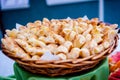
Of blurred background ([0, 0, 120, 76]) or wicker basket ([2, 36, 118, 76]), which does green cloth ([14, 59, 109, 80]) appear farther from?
blurred background ([0, 0, 120, 76])

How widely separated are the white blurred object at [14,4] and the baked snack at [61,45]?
2113 mm

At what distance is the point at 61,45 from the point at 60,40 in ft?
0.10

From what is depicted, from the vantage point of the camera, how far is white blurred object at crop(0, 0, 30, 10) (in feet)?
9.78

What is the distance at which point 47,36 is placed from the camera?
842mm

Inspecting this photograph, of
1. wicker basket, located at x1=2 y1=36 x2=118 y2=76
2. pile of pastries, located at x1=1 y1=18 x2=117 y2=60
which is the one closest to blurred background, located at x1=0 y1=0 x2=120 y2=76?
pile of pastries, located at x1=1 y1=18 x2=117 y2=60

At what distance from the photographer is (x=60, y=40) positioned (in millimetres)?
796

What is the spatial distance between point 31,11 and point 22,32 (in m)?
2.17

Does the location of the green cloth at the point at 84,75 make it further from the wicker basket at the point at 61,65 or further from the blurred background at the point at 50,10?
the blurred background at the point at 50,10

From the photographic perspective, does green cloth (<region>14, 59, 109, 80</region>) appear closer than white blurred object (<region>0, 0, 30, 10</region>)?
Yes

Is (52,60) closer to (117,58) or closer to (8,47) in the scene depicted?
(8,47)

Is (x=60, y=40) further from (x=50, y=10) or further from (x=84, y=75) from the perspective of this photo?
(x=50, y=10)

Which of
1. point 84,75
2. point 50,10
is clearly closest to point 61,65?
point 84,75

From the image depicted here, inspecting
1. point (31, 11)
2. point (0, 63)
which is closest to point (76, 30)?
point (0, 63)

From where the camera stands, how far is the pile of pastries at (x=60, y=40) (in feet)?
2.43
